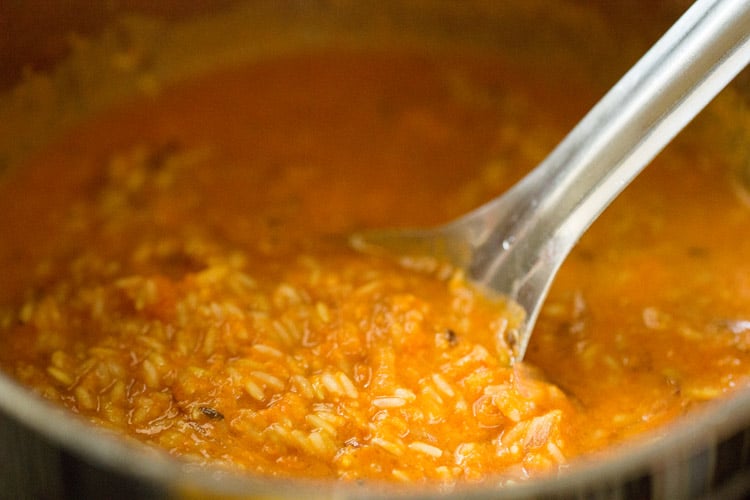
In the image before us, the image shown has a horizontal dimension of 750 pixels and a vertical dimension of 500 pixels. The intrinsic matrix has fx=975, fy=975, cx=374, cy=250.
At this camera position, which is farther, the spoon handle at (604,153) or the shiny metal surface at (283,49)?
the spoon handle at (604,153)

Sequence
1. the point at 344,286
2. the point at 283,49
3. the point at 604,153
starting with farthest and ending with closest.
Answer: the point at 283,49 → the point at 344,286 → the point at 604,153

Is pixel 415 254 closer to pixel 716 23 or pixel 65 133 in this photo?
pixel 716 23

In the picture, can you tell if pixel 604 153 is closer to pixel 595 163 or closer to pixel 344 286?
pixel 595 163

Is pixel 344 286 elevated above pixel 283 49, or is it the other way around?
pixel 283 49

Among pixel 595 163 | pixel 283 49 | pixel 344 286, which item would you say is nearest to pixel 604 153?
pixel 595 163

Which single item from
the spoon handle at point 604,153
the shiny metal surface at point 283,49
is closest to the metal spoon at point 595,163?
the spoon handle at point 604,153

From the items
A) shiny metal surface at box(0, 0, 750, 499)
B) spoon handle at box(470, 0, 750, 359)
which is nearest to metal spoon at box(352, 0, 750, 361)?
spoon handle at box(470, 0, 750, 359)

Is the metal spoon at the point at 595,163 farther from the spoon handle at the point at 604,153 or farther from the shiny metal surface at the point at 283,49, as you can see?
the shiny metal surface at the point at 283,49

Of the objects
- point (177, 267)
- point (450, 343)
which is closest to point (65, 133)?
point (177, 267)
